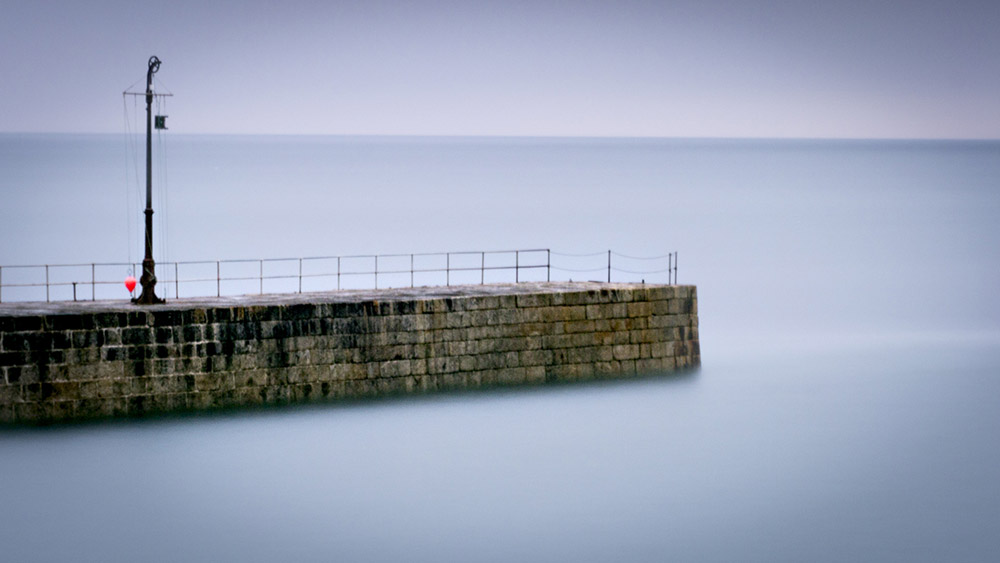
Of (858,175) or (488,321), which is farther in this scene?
(858,175)

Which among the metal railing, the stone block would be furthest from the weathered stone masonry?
the metal railing

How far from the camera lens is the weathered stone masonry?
16.2m

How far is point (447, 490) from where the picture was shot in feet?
54.1

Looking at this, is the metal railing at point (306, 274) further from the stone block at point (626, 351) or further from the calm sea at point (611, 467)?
the stone block at point (626, 351)

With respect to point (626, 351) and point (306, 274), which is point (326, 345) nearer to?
point (626, 351)

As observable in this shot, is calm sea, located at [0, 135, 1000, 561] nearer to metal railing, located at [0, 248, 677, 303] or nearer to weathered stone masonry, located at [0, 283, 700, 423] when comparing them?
weathered stone masonry, located at [0, 283, 700, 423]

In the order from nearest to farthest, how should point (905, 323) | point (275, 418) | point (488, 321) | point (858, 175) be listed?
1. point (275, 418)
2. point (488, 321)
3. point (905, 323)
4. point (858, 175)

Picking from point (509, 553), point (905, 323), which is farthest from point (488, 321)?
point (905, 323)

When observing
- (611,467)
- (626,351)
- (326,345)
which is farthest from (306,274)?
(611,467)

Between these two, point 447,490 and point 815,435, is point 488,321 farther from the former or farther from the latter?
point 815,435

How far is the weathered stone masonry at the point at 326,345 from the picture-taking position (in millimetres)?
16156

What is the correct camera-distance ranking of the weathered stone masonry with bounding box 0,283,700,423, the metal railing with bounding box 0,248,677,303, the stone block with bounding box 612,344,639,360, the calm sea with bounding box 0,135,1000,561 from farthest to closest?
the metal railing with bounding box 0,248,677,303 < the stone block with bounding box 612,344,639,360 < the weathered stone masonry with bounding box 0,283,700,423 < the calm sea with bounding box 0,135,1000,561

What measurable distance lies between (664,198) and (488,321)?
48764 millimetres

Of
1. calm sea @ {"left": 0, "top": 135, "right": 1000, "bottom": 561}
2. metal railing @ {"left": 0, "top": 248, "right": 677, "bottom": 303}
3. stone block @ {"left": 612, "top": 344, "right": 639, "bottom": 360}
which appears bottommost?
calm sea @ {"left": 0, "top": 135, "right": 1000, "bottom": 561}
